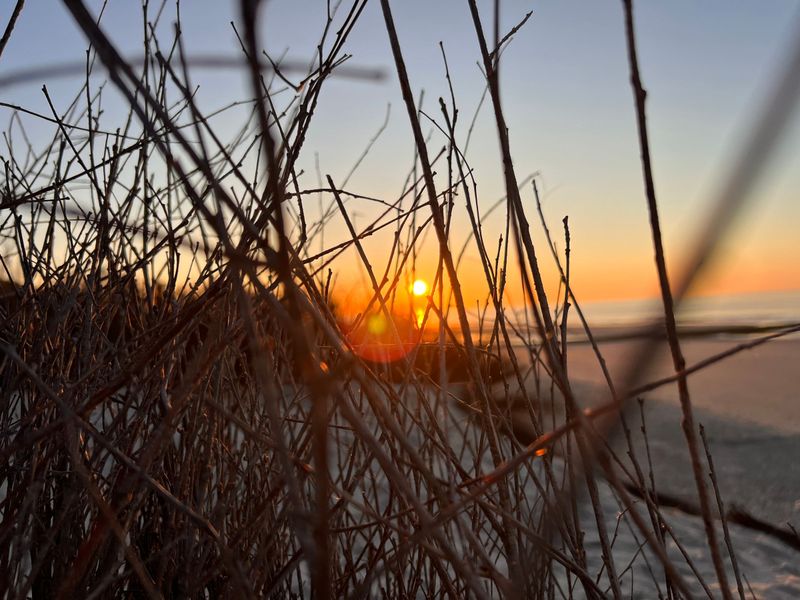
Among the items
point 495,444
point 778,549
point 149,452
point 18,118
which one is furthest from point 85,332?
point 778,549

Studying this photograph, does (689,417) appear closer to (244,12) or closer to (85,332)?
(244,12)

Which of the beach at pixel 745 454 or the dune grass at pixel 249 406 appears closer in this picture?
the dune grass at pixel 249 406

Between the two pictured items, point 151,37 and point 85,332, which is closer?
point 85,332

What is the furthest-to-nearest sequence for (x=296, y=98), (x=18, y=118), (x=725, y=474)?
Result: (x=725, y=474)
(x=18, y=118)
(x=296, y=98)

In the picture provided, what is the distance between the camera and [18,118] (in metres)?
1.66

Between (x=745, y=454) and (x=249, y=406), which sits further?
(x=745, y=454)

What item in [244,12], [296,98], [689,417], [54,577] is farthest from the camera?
[54,577]

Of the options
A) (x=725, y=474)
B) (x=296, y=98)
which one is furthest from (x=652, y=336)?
(x=725, y=474)

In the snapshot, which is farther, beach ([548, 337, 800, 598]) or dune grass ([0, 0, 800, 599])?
beach ([548, 337, 800, 598])

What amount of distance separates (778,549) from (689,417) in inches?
116

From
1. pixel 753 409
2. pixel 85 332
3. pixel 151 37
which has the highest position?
pixel 151 37

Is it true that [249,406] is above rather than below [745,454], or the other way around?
above

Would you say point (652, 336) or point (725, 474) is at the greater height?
point (652, 336)

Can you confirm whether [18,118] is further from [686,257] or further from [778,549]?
[778,549]
